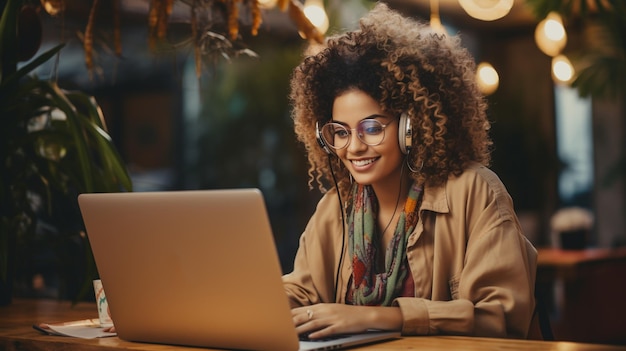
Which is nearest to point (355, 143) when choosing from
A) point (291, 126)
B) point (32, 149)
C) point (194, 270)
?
point (194, 270)

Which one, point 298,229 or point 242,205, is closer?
point 242,205

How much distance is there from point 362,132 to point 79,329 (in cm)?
78

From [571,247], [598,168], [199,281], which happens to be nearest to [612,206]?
[598,168]

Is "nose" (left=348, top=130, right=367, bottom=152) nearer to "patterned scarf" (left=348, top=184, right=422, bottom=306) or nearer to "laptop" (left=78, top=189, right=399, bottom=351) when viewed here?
"patterned scarf" (left=348, top=184, right=422, bottom=306)

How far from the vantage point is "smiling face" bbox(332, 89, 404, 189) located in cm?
188

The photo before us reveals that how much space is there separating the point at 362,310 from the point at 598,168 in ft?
25.6

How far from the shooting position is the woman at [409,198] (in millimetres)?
1726

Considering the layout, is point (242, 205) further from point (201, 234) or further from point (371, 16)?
point (371, 16)

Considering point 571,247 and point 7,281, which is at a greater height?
point 7,281

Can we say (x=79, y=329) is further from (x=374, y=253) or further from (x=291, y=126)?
(x=291, y=126)

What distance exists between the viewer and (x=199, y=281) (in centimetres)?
152

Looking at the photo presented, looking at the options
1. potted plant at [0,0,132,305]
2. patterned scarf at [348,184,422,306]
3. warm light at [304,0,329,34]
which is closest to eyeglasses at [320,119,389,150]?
patterned scarf at [348,184,422,306]

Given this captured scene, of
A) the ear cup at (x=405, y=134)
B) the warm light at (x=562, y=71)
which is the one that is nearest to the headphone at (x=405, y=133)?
the ear cup at (x=405, y=134)

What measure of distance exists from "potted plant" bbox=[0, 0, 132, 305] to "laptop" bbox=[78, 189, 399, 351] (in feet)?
2.36
